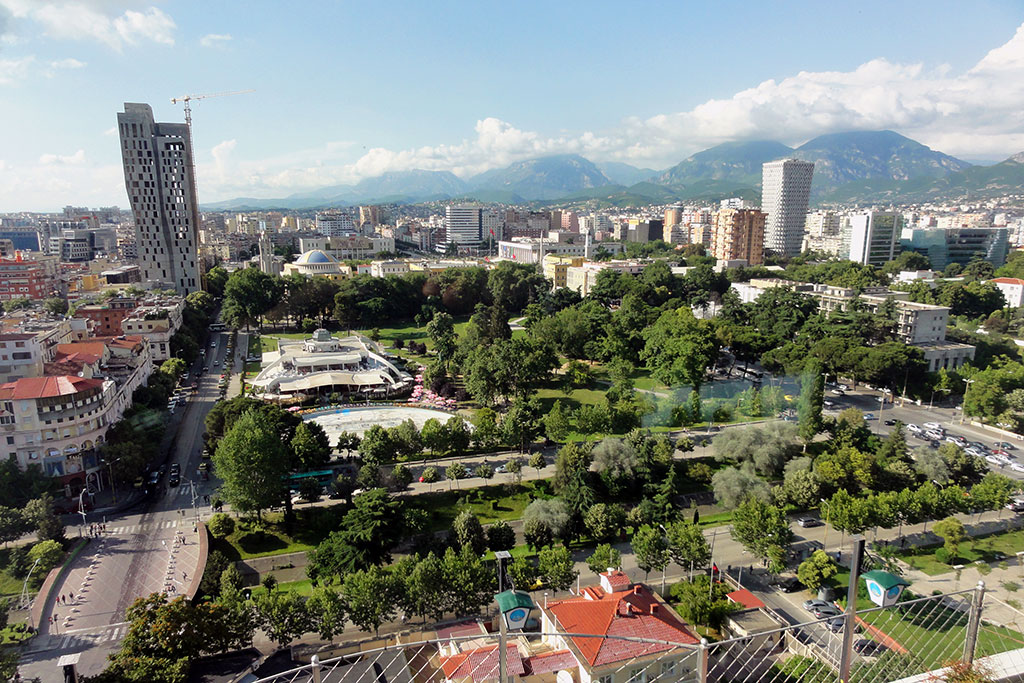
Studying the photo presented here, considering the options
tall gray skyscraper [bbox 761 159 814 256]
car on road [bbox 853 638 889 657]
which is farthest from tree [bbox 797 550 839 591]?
tall gray skyscraper [bbox 761 159 814 256]

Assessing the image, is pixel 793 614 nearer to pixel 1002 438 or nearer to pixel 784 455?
pixel 784 455

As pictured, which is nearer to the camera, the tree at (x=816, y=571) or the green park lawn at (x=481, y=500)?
the tree at (x=816, y=571)

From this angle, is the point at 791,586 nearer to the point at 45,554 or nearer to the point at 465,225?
the point at 45,554

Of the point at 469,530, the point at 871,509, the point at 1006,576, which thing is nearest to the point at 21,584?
the point at 469,530

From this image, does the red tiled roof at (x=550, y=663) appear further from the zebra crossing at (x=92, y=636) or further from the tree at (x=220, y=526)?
the tree at (x=220, y=526)

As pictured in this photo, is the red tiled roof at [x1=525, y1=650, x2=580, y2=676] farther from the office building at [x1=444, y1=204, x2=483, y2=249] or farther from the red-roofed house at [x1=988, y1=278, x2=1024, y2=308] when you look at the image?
the office building at [x1=444, y1=204, x2=483, y2=249]

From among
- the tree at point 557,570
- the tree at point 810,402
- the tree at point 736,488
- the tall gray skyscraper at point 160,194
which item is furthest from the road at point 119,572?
the tall gray skyscraper at point 160,194

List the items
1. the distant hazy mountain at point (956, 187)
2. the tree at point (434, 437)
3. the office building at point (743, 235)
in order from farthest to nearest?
the distant hazy mountain at point (956, 187)
the office building at point (743, 235)
the tree at point (434, 437)
